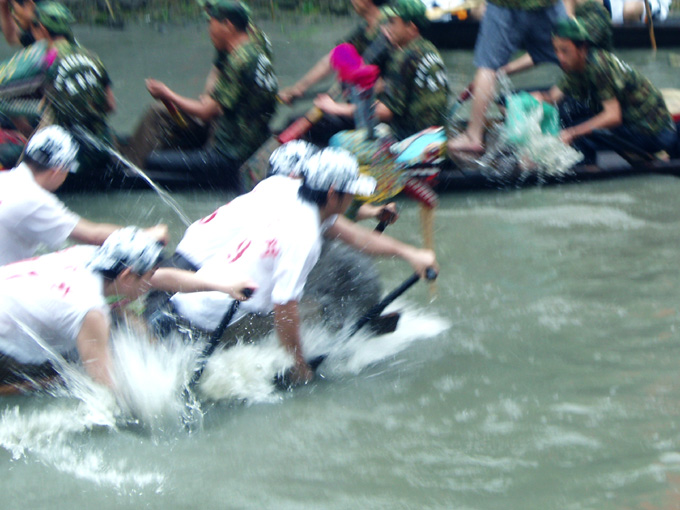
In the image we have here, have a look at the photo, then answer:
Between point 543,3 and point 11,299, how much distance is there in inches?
159

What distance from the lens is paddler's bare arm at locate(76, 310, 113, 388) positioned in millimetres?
3383

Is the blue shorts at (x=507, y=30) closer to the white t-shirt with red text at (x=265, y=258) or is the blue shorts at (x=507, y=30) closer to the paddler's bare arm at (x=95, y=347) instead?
the white t-shirt with red text at (x=265, y=258)

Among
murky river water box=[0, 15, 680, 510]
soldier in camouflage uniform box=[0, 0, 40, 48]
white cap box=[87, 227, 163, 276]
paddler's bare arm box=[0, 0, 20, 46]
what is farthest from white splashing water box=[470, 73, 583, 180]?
paddler's bare arm box=[0, 0, 20, 46]

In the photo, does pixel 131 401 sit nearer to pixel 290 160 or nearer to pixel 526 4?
pixel 290 160

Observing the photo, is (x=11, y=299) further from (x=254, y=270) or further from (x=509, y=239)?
(x=509, y=239)

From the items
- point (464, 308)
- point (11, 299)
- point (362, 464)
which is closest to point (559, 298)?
point (464, 308)

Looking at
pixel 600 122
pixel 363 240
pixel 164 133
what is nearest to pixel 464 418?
pixel 363 240

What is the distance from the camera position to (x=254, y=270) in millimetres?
3555

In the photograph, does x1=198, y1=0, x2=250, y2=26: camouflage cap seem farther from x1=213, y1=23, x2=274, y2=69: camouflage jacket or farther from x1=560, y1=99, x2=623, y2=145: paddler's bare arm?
x1=560, y1=99, x2=623, y2=145: paddler's bare arm

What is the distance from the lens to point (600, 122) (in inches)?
227

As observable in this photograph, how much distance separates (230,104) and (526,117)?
187 cm

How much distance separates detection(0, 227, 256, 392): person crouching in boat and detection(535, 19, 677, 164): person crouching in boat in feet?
10.8

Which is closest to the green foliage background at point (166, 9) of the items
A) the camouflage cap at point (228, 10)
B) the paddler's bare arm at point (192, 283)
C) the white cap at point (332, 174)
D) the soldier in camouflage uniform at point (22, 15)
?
the soldier in camouflage uniform at point (22, 15)

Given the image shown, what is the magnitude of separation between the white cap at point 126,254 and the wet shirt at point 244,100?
7.96ft
